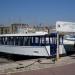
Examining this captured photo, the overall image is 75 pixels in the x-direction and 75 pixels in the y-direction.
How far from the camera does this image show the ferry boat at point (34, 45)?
25.0 m

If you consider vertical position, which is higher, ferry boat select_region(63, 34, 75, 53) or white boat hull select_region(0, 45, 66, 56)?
white boat hull select_region(0, 45, 66, 56)

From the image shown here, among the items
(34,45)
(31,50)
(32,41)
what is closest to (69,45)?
(32,41)

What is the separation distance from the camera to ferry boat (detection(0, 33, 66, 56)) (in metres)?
25.0

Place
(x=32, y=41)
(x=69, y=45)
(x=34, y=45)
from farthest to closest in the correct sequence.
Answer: (x=69, y=45)
(x=32, y=41)
(x=34, y=45)

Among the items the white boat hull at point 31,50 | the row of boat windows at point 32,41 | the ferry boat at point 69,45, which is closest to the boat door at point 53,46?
the row of boat windows at point 32,41

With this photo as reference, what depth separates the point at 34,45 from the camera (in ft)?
84.4

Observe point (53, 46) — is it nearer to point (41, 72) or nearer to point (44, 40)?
point (44, 40)

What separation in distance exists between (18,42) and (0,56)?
4.68m

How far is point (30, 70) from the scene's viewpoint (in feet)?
52.1

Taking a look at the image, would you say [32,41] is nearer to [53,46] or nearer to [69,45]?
[53,46]

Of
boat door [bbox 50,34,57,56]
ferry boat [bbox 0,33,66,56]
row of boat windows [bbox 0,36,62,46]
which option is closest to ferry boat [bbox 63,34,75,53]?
boat door [bbox 50,34,57,56]

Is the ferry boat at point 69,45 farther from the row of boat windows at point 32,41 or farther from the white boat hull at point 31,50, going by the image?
the row of boat windows at point 32,41

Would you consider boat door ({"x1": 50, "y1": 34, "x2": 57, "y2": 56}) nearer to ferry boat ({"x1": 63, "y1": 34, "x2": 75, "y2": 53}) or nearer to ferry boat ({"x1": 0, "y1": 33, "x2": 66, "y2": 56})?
ferry boat ({"x1": 0, "y1": 33, "x2": 66, "y2": 56})

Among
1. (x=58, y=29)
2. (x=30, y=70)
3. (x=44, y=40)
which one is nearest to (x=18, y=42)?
(x=44, y=40)
